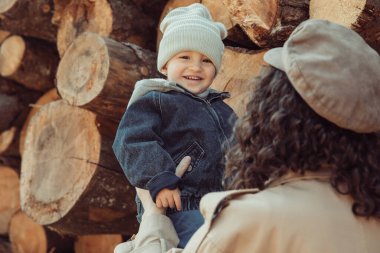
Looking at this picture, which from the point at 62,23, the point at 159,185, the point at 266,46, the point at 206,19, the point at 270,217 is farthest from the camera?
the point at 62,23

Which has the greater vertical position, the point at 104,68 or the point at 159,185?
the point at 159,185

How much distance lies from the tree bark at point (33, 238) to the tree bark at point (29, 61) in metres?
0.76

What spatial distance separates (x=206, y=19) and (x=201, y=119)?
35 centimetres

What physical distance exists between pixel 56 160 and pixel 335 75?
2040 mm

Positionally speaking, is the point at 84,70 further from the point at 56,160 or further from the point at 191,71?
the point at 191,71

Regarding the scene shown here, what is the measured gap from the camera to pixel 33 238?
12.6 feet

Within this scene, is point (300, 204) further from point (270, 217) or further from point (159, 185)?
point (159, 185)

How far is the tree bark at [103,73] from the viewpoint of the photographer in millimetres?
2730

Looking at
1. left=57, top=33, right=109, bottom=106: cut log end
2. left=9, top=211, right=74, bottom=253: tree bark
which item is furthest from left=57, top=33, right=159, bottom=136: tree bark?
left=9, top=211, right=74, bottom=253: tree bark

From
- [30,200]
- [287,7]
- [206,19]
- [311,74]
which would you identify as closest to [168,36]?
[206,19]

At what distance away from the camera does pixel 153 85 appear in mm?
2035

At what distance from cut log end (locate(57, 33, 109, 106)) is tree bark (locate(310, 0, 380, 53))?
3.15ft

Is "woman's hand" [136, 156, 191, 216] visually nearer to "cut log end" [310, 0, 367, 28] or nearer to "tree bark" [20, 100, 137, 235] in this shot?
"cut log end" [310, 0, 367, 28]

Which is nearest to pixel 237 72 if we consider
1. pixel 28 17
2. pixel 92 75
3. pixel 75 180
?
pixel 92 75
